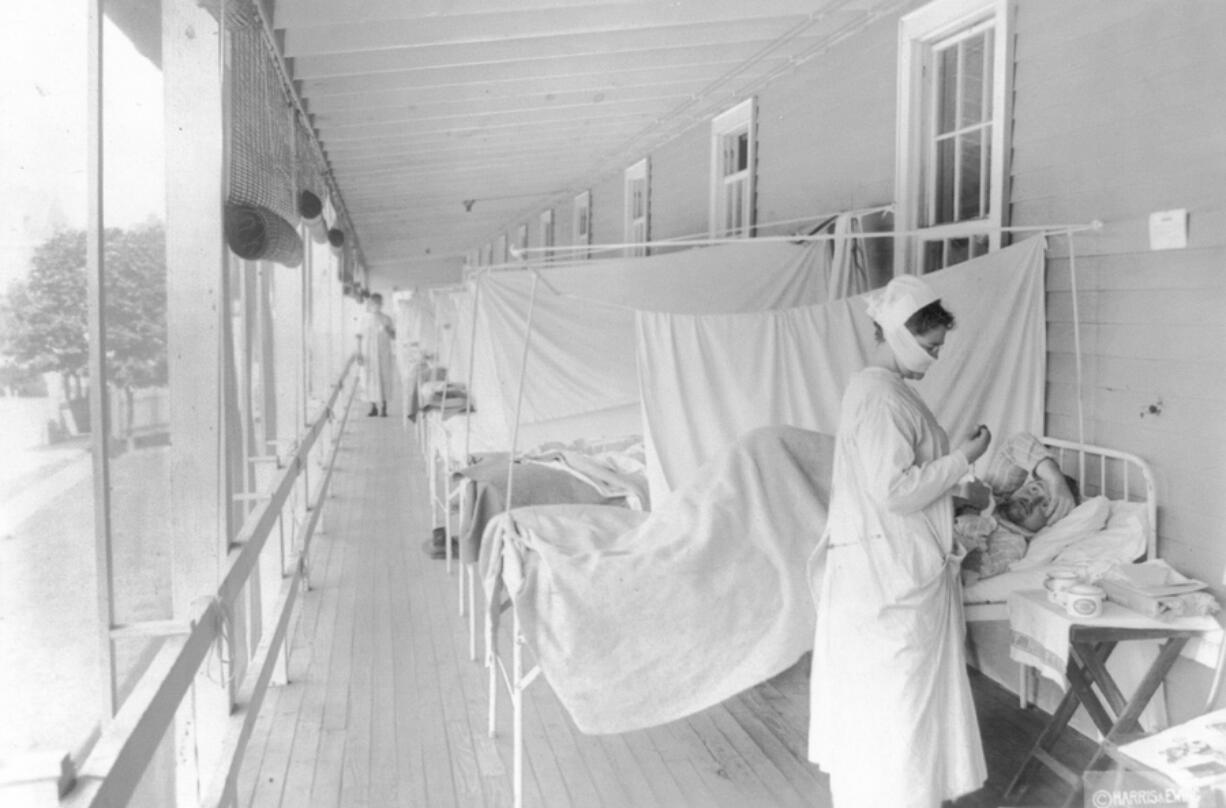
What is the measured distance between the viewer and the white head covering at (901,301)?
119 inches

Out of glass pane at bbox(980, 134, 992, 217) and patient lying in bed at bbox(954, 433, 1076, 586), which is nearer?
patient lying in bed at bbox(954, 433, 1076, 586)

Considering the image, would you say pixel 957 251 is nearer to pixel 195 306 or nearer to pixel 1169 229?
pixel 1169 229

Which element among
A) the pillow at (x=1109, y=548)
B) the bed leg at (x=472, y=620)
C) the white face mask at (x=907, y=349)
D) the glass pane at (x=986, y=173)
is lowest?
the bed leg at (x=472, y=620)

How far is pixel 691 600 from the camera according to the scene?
11.9 ft

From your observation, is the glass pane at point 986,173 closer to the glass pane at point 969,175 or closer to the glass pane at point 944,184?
the glass pane at point 969,175

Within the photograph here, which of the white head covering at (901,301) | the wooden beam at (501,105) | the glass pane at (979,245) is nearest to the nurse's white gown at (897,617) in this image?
the white head covering at (901,301)

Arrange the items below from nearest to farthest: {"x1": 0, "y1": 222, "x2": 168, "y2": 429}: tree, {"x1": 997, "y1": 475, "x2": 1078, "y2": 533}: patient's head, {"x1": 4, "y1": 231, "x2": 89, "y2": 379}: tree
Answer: {"x1": 0, "y1": 222, "x2": 168, "y2": 429}: tree, {"x1": 4, "y1": 231, "x2": 89, "y2": 379}: tree, {"x1": 997, "y1": 475, "x2": 1078, "y2": 533}: patient's head

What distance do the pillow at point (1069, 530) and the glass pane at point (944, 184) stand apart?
178 centimetres

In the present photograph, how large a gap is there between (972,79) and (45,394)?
421cm

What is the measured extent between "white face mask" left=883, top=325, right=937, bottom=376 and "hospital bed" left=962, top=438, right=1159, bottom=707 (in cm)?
91

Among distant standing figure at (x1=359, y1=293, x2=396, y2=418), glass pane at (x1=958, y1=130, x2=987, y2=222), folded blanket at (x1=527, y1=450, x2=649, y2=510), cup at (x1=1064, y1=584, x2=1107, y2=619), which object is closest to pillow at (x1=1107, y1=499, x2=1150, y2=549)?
cup at (x1=1064, y1=584, x2=1107, y2=619)

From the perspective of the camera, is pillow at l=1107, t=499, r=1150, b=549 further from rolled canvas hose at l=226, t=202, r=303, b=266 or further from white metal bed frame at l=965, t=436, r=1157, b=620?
rolled canvas hose at l=226, t=202, r=303, b=266

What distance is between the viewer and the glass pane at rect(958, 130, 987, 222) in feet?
16.0

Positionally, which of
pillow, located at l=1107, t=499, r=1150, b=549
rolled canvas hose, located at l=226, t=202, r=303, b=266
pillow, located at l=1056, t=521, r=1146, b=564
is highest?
rolled canvas hose, located at l=226, t=202, r=303, b=266
